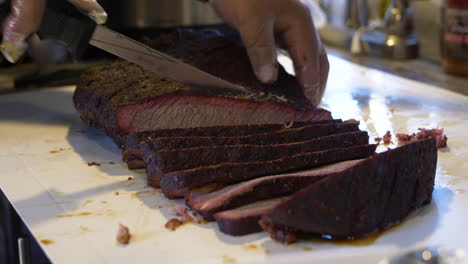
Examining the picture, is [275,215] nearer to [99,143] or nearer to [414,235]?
[414,235]

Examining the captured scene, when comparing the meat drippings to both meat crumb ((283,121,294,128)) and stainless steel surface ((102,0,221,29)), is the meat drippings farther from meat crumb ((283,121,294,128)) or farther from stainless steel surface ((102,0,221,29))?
stainless steel surface ((102,0,221,29))

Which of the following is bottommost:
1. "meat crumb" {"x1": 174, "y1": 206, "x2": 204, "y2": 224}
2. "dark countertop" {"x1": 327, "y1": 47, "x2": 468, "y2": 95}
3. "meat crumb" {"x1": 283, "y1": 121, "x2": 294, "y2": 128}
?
"dark countertop" {"x1": 327, "y1": 47, "x2": 468, "y2": 95}

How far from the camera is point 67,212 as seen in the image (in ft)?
7.02

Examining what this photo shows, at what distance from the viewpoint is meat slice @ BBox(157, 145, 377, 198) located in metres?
2.15

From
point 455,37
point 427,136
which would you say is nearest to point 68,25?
point 427,136

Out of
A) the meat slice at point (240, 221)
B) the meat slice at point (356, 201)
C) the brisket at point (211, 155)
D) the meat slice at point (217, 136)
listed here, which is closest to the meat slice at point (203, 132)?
the meat slice at point (217, 136)

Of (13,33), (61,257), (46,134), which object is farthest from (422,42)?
(61,257)

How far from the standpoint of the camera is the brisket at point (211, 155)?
2.24 m

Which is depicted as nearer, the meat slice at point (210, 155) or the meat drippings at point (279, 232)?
the meat drippings at point (279, 232)

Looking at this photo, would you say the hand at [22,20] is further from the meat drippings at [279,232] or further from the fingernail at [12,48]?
the meat drippings at [279,232]

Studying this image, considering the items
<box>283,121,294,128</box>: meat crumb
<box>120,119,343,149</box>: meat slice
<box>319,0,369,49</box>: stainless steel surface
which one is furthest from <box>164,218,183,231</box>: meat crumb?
<box>319,0,369,49</box>: stainless steel surface

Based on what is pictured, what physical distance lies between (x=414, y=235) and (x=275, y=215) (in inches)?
19.4

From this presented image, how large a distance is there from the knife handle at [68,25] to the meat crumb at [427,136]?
1.46 meters

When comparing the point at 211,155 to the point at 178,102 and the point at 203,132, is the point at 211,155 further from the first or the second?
the point at 178,102
